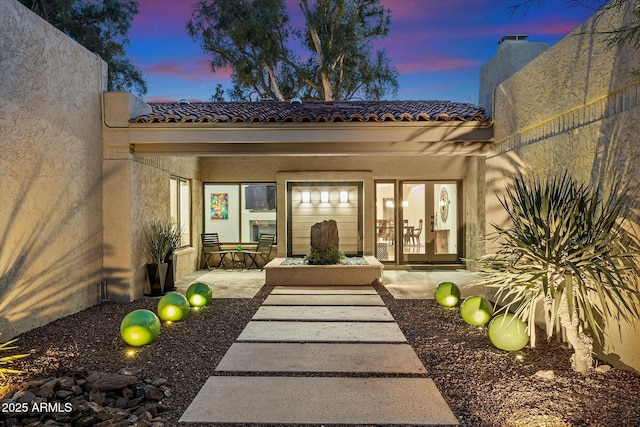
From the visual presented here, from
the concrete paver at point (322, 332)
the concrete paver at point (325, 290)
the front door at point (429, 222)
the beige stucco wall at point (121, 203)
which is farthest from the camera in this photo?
the front door at point (429, 222)

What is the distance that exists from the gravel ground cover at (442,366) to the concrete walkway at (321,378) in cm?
17

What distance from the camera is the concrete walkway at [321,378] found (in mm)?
3215

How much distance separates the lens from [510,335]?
4.55 metres

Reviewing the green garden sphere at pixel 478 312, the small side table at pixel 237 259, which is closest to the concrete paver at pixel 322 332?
the green garden sphere at pixel 478 312

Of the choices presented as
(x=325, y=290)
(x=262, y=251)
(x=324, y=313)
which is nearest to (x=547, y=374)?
(x=324, y=313)

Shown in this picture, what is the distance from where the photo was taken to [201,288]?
23.1ft

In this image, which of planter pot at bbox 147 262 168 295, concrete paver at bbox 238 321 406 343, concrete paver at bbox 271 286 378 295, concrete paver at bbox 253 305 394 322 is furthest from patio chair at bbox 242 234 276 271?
concrete paver at bbox 238 321 406 343

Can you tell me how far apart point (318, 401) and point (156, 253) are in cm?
584

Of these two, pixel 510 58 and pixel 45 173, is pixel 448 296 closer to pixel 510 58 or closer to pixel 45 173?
pixel 510 58

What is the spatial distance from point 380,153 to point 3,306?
248 inches

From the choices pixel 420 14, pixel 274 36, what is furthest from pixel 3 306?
pixel 420 14

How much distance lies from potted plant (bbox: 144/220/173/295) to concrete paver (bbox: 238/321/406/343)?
9.76ft

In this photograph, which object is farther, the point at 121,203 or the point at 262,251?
the point at 262,251

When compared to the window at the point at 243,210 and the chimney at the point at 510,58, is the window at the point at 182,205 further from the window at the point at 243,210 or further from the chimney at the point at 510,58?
the chimney at the point at 510,58
